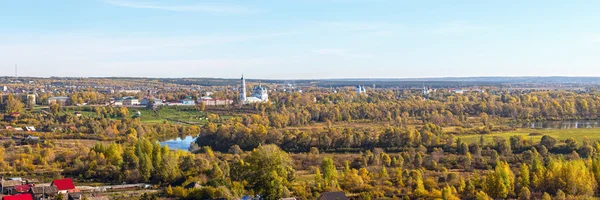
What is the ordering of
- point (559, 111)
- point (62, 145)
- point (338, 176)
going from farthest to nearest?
point (559, 111) < point (62, 145) < point (338, 176)

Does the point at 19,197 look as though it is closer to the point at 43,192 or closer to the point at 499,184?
the point at 43,192

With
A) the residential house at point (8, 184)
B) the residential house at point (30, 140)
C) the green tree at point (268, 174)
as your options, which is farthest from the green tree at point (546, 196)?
the residential house at point (30, 140)

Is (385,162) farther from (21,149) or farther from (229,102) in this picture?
(229,102)

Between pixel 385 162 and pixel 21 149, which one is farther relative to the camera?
pixel 21 149

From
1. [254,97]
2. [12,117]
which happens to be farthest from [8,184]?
[254,97]

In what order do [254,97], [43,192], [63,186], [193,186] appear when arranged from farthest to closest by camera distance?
[254,97] → [193,186] → [63,186] → [43,192]

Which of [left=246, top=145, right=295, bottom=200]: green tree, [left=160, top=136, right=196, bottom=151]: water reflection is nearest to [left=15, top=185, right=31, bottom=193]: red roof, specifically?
[left=246, top=145, right=295, bottom=200]: green tree

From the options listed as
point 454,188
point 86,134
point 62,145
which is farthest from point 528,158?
point 86,134

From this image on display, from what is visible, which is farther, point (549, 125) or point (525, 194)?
point (549, 125)

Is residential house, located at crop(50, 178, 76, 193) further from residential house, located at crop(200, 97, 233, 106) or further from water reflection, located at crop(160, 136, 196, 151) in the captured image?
residential house, located at crop(200, 97, 233, 106)
